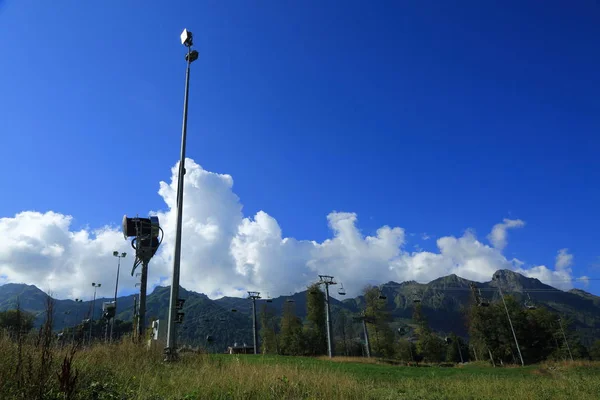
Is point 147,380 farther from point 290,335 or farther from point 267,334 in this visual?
point 267,334

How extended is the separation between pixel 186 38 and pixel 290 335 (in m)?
69.0

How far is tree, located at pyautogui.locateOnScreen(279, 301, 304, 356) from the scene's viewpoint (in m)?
73.6

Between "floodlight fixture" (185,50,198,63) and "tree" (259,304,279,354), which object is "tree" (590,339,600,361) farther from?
"floodlight fixture" (185,50,198,63)

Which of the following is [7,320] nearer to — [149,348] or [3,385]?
[149,348]

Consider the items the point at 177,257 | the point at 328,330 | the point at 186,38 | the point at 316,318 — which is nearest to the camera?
the point at 177,257

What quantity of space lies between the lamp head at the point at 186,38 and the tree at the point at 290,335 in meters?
Answer: 61.1

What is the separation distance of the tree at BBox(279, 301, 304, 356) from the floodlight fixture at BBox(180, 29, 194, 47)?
61077 mm

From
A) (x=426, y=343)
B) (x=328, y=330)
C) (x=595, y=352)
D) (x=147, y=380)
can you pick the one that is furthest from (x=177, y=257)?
(x=595, y=352)

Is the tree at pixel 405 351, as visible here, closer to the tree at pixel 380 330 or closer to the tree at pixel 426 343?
the tree at pixel 426 343

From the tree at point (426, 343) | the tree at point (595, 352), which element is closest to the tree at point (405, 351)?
the tree at point (426, 343)

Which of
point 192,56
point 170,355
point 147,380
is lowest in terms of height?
point 147,380

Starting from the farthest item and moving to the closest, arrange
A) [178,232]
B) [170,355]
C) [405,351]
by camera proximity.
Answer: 1. [405,351]
2. [178,232]
3. [170,355]

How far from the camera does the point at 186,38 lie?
16.8 metres

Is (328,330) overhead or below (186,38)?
below
